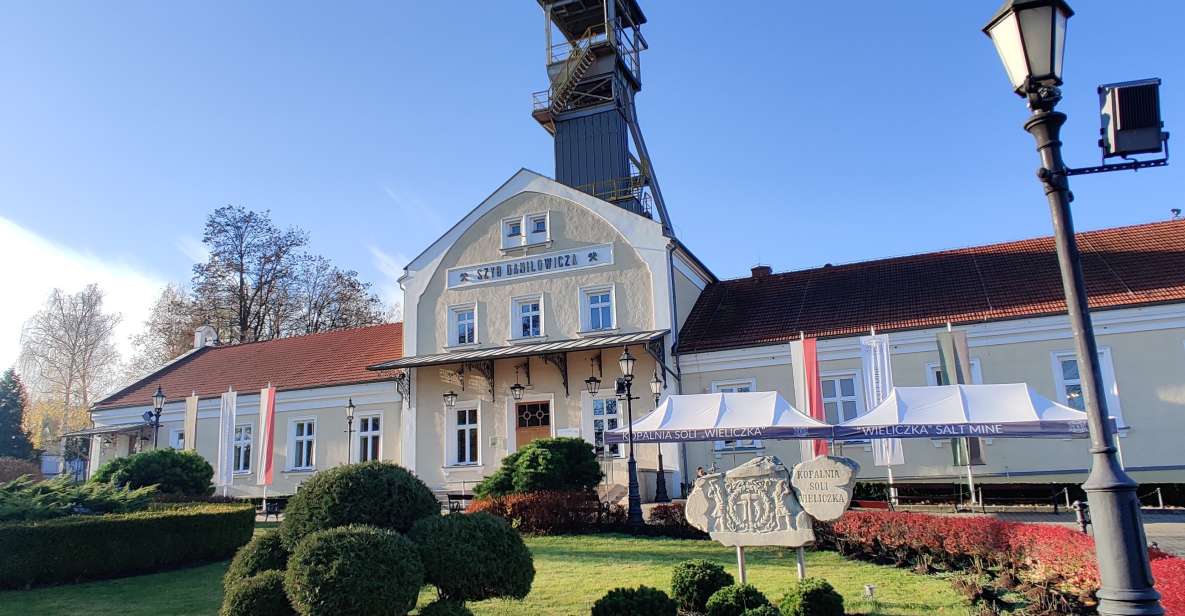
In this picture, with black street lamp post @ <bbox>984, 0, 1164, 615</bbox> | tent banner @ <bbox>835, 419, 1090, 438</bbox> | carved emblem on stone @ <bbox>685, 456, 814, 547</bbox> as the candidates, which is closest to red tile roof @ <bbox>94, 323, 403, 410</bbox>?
tent banner @ <bbox>835, 419, 1090, 438</bbox>

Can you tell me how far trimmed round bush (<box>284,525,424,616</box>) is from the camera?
6547 mm

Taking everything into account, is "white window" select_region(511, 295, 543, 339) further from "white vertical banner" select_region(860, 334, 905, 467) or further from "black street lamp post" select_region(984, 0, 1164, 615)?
"black street lamp post" select_region(984, 0, 1164, 615)

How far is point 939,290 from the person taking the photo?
23688 millimetres

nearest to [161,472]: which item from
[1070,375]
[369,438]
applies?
[369,438]

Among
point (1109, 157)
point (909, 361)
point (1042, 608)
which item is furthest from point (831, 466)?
point (909, 361)

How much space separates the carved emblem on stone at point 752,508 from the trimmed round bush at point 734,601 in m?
1.46

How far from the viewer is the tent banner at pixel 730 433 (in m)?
15.6

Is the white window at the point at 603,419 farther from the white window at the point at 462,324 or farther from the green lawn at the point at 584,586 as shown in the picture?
the green lawn at the point at 584,586

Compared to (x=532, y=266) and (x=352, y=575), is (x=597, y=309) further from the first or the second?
(x=352, y=575)

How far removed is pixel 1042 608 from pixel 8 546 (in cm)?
1369

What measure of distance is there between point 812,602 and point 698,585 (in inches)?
52.2

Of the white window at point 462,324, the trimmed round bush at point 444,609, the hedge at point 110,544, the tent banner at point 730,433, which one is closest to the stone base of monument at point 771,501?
the trimmed round bush at point 444,609

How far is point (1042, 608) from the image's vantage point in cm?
851

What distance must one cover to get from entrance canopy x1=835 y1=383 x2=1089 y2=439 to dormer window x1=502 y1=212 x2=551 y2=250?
1338 cm
